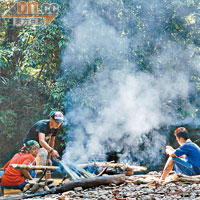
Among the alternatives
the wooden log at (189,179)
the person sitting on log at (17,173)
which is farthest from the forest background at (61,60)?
the person sitting on log at (17,173)

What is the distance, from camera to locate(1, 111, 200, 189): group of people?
14.3ft

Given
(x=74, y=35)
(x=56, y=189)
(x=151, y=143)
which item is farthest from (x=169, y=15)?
(x=56, y=189)

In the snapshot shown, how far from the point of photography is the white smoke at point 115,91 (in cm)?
929

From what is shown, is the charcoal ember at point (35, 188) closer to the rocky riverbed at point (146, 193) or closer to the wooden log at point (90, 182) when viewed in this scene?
the rocky riverbed at point (146, 193)

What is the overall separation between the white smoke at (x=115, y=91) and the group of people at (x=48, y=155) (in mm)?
Result: 3098

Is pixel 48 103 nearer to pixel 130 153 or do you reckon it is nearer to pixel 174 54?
pixel 130 153

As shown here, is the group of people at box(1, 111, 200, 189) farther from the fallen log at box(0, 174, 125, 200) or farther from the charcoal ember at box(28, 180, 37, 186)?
the fallen log at box(0, 174, 125, 200)

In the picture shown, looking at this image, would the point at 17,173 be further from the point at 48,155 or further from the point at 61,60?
the point at 61,60

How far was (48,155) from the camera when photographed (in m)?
4.70

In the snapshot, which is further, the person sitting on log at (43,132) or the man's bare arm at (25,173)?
the person sitting on log at (43,132)

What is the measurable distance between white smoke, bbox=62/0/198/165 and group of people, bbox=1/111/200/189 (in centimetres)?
310

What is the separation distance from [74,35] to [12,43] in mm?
2172

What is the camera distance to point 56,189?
447 centimetres

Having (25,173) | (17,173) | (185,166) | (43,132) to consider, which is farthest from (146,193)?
(43,132)
